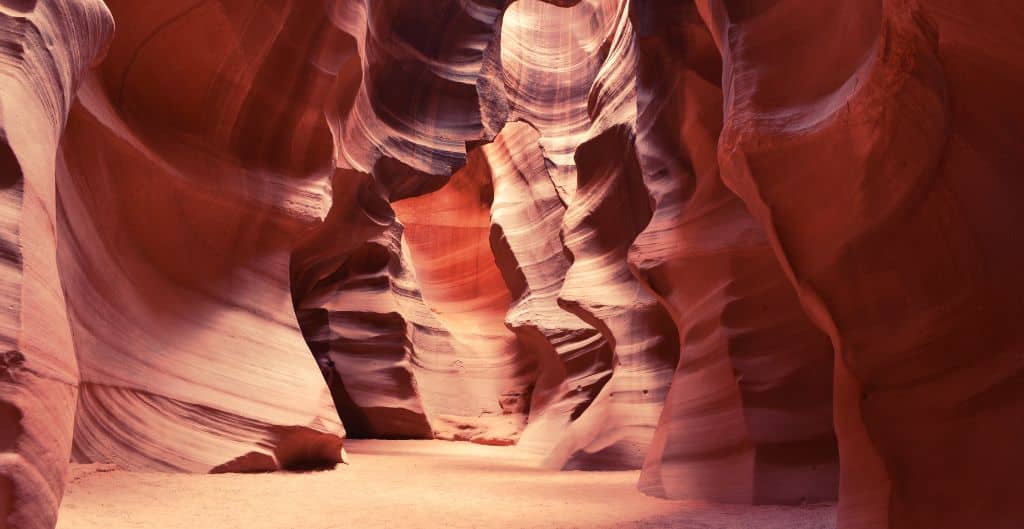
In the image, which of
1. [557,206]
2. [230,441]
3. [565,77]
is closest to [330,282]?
[557,206]

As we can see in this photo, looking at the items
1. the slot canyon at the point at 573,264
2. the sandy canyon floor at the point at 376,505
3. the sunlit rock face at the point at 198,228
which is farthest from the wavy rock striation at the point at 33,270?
the sunlit rock face at the point at 198,228

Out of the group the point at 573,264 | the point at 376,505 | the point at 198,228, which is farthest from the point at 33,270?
the point at 573,264

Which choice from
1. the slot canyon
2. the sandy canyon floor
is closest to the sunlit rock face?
the slot canyon

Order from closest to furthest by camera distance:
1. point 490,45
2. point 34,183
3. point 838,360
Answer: point 34,183 → point 838,360 → point 490,45

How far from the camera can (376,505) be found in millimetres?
3660

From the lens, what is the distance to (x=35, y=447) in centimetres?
211

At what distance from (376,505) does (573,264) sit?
218 inches

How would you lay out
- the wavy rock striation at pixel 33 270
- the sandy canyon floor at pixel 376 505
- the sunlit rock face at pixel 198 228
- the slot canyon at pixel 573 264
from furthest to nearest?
the sunlit rock face at pixel 198 228 → the sandy canyon floor at pixel 376 505 → the slot canyon at pixel 573 264 → the wavy rock striation at pixel 33 270

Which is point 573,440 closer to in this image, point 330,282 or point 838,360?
point 838,360

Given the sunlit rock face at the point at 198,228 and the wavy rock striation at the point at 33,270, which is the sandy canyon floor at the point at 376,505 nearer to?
the sunlit rock face at the point at 198,228

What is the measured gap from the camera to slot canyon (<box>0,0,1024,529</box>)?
2.36m

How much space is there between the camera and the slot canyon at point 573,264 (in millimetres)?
2361

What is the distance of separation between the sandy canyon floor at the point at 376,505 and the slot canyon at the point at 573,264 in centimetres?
3

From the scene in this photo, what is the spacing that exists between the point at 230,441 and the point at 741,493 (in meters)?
2.93
